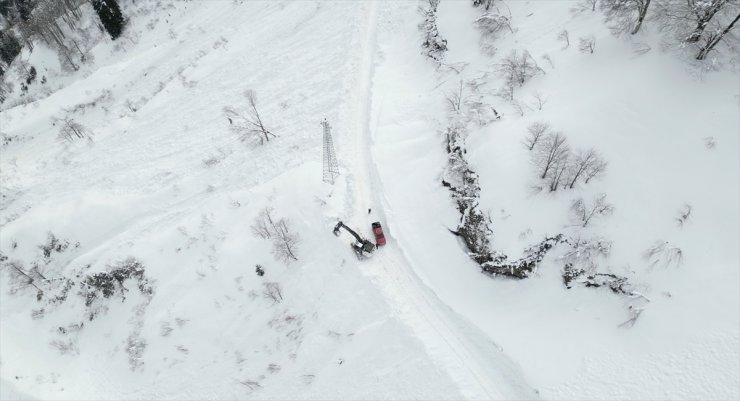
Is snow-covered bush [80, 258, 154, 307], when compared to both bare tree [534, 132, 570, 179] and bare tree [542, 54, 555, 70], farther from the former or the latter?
bare tree [542, 54, 555, 70]

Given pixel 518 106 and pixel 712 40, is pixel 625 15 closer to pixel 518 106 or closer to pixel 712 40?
pixel 712 40

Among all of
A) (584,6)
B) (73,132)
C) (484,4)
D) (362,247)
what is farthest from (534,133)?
(73,132)

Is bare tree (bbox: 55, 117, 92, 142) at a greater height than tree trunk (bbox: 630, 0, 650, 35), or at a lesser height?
greater

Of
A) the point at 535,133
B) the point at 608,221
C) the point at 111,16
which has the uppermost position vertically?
the point at 111,16

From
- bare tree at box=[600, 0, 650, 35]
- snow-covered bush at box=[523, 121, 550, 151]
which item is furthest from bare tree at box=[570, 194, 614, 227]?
bare tree at box=[600, 0, 650, 35]

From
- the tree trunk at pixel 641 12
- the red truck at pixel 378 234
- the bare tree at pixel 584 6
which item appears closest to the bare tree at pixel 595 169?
the tree trunk at pixel 641 12

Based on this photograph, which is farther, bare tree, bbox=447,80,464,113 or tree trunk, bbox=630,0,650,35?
bare tree, bbox=447,80,464,113
